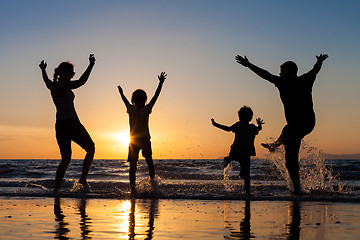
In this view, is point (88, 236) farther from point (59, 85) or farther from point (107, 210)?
point (59, 85)

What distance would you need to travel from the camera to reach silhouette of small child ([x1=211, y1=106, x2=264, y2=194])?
8195 mm

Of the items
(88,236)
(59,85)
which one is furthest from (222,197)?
(88,236)

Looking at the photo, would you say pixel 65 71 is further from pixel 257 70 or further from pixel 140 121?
pixel 257 70

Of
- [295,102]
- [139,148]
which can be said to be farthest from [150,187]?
[295,102]

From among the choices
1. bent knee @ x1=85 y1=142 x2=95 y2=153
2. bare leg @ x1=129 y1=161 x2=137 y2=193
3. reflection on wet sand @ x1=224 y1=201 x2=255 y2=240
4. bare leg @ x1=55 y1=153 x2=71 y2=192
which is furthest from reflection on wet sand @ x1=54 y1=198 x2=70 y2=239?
bare leg @ x1=129 y1=161 x2=137 y2=193

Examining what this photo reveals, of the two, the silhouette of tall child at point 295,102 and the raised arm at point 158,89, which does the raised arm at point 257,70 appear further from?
the raised arm at point 158,89

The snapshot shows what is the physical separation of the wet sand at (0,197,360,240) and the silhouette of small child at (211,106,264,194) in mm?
1716

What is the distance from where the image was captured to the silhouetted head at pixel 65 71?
770 centimetres

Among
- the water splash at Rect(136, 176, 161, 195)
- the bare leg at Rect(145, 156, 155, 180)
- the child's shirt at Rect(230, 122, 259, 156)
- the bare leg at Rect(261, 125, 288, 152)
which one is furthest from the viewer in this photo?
the child's shirt at Rect(230, 122, 259, 156)

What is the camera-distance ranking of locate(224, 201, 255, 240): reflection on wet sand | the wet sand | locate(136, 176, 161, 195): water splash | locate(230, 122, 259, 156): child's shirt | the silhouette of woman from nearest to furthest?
locate(224, 201, 255, 240): reflection on wet sand < the wet sand < the silhouette of woman < locate(136, 176, 161, 195): water splash < locate(230, 122, 259, 156): child's shirt

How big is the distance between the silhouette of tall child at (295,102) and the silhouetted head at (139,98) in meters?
2.27

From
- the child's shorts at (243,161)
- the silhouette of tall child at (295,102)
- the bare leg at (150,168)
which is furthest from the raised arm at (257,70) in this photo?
the bare leg at (150,168)

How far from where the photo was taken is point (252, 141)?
8.27 metres

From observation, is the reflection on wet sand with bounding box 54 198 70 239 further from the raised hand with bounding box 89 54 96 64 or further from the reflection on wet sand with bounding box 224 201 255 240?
the raised hand with bounding box 89 54 96 64
